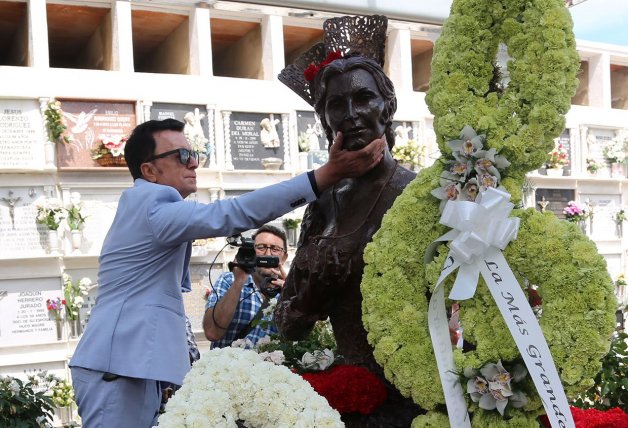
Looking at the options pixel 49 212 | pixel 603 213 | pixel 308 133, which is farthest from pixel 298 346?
pixel 603 213

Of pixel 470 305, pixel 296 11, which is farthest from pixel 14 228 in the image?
pixel 470 305

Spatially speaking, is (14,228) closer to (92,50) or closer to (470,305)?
(92,50)

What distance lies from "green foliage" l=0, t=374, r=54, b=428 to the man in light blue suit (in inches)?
115

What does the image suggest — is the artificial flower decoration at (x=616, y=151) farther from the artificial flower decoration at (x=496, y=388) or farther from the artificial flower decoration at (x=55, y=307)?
the artificial flower decoration at (x=496, y=388)

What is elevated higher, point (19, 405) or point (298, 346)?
point (298, 346)

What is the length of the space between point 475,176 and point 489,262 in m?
0.20

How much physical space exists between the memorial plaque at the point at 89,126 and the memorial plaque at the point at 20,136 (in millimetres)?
329

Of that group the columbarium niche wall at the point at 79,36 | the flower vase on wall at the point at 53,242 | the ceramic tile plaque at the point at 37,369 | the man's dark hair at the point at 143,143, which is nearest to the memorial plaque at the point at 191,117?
the columbarium niche wall at the point at 79,36

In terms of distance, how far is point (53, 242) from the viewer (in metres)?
12.1

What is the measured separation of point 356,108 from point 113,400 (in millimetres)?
1315

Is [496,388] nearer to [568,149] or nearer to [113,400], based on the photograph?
[113,400]

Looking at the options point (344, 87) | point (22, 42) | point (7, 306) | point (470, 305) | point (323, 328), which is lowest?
point (7, 306)

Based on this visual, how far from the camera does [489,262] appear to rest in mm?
1765

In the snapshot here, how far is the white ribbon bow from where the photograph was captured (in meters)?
1.75
